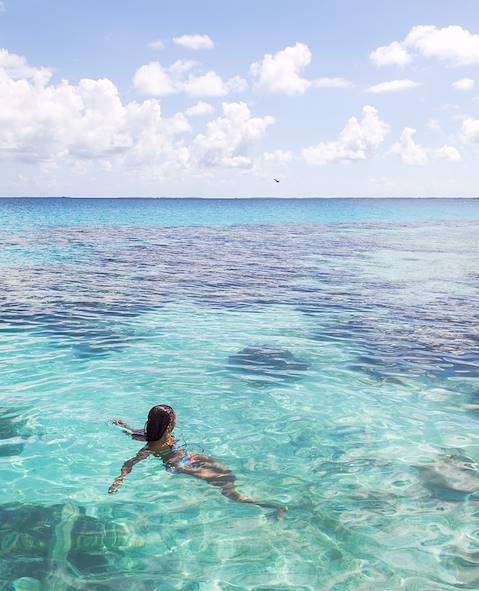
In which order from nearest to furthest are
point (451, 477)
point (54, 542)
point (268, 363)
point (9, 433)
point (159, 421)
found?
point (54, 542)
point (451, 477)
point (159, 421)
point (9, 433)
point (268, 363)

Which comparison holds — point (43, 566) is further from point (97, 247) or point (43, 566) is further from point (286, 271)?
point (97, 247)

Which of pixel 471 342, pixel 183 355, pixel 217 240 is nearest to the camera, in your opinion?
pixel 183 355

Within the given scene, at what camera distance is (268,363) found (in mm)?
14031

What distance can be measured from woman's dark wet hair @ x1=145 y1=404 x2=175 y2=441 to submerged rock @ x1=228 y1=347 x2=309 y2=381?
4.60 metres

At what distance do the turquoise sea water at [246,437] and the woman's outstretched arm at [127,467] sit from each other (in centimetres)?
16

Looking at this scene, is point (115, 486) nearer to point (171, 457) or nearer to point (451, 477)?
point (171, 457)

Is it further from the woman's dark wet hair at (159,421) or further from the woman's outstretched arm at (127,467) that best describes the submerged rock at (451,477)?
the woman's outstretched arm at (127,467)

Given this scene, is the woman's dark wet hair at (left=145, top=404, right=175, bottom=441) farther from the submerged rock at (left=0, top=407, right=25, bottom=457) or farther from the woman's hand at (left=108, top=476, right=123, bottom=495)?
the submerged rock at (left=0, top=407, right=25, bottom=457)

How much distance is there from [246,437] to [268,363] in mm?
4183

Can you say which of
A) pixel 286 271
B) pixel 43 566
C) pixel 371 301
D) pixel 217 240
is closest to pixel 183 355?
pixel 43 566

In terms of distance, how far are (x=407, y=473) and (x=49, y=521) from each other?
558 centimetres

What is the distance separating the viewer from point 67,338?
52.6 feet

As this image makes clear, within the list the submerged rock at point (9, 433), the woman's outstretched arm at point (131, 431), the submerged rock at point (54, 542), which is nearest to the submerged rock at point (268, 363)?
the woman's outstretched arm at point (131, 431)

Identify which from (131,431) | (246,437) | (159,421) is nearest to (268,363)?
(246,437)
